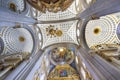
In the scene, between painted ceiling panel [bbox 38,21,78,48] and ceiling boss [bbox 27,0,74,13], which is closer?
ceiling boss [bbox 27,0,74,13]

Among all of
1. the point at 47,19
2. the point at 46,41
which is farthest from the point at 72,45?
the point at 47,19

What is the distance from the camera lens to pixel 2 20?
7.18 metres

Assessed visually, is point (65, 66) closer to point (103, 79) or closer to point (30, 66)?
point (30, 66)

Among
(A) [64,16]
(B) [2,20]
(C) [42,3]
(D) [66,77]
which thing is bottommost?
(D) [66,77]

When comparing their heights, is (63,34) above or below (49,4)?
below

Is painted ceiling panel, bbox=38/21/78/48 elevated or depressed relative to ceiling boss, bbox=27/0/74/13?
depressed

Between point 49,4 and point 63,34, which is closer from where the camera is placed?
point 49,4

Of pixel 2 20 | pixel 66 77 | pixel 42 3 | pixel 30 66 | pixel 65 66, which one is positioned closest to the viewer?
pixel 2 20

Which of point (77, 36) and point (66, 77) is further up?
point (77, 36)

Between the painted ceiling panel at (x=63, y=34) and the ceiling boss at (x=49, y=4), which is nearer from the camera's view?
the ceiling boss at (x=49, y=4)

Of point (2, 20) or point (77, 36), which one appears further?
point (77, 36)

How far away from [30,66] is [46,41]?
18.3ft

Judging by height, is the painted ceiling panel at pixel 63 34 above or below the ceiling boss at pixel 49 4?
below

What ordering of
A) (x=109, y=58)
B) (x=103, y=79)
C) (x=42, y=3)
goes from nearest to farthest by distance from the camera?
(x=103, y=79)
(x=109, y=58)
(x=42, y=3)
